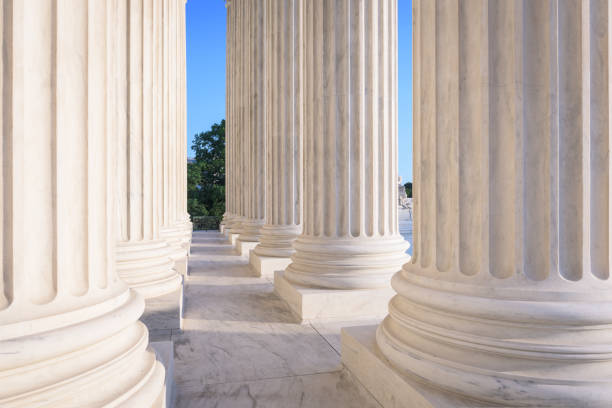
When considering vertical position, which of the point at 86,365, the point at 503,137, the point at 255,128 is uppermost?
the point at 255,128

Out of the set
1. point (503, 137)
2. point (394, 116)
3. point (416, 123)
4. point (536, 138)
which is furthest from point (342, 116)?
point (536, 138)

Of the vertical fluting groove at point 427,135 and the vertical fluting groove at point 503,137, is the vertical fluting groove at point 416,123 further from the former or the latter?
the vertical fluting groove at point 503,137

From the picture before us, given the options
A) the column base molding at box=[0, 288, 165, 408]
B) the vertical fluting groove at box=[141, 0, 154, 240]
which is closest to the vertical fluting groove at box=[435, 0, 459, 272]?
the column base molding at box=[0, 288, 165, 408]

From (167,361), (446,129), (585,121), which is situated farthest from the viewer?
(167,361)

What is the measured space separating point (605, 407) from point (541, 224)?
316 inches

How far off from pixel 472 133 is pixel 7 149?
20400 millimetres

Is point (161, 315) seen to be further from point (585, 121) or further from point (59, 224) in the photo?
point (585, 121)

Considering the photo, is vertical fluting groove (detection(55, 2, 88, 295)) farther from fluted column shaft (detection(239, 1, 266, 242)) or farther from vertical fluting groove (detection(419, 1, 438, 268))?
fluted column shaft (detection(239, 1, 266, 242))

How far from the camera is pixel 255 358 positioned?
34.0m

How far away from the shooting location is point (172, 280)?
43781 millimetres

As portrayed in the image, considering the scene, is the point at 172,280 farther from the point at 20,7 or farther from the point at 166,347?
the point at 20,7

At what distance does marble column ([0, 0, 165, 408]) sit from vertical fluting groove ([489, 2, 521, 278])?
1739 centimetres

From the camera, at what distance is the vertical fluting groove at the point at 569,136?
2141cm

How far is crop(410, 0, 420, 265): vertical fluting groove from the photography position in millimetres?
27344
